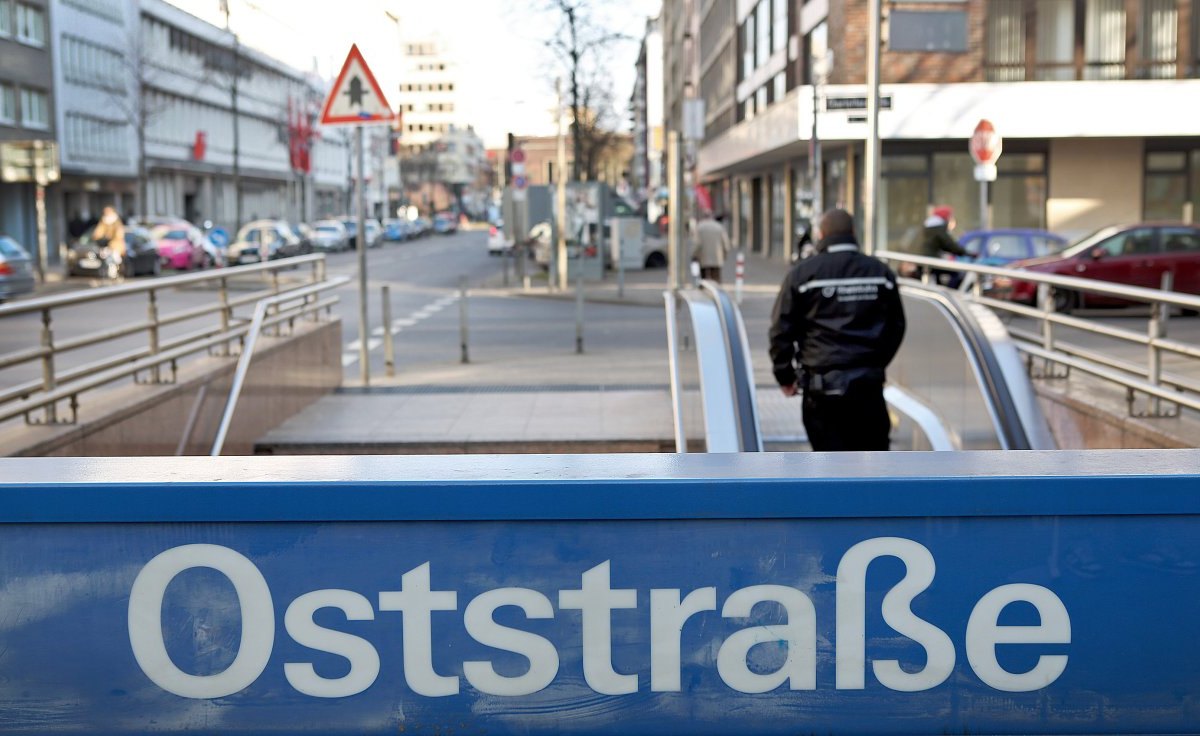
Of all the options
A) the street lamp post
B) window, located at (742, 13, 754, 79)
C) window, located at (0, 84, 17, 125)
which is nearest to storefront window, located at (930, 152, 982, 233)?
the street lamp post

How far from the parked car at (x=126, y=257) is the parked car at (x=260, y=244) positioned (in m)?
7.31

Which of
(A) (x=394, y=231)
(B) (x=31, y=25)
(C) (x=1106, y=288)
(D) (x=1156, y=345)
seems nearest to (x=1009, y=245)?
(C) (x=1106, y=288)

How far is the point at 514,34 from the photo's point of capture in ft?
140

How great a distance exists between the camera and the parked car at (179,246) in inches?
1697

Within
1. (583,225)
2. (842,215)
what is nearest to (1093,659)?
(842,215)

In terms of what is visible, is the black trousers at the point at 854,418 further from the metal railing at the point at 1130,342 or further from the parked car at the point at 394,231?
the parked car at the point at 394,231

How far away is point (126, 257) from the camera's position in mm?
37625

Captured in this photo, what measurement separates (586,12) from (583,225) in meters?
7.91

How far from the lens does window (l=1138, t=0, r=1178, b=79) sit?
34938mm

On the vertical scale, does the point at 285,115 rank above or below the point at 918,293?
above

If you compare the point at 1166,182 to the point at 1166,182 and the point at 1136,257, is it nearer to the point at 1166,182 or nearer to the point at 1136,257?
the point at 1166,182

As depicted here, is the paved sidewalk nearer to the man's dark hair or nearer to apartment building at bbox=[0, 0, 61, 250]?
the man's dark hair

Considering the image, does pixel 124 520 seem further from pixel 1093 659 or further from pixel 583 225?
pixel 583 225

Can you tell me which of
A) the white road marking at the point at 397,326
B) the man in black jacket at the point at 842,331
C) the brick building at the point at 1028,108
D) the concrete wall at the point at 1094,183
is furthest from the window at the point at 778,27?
the man in black jacket at the point at 842,331
